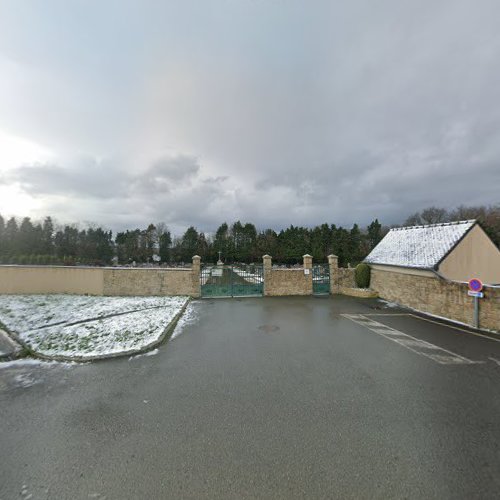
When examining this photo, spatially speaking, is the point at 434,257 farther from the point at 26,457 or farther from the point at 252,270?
the point at 26,457

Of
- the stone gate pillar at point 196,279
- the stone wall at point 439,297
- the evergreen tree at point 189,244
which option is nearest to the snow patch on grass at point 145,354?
the stone gate pillar at point 196,279

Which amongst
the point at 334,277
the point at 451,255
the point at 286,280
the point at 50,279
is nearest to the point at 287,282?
the point at 286,280

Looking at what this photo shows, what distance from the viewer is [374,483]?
8.88 ft

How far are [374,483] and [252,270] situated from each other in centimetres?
1663

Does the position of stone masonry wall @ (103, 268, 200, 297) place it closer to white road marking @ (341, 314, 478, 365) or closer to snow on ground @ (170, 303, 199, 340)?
snow on ground @ (170, 303, 199, 340)

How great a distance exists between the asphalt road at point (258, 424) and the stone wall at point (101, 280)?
8574 millimetres

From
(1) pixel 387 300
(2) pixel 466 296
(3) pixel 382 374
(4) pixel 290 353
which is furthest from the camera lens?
(1) pixel 387 300

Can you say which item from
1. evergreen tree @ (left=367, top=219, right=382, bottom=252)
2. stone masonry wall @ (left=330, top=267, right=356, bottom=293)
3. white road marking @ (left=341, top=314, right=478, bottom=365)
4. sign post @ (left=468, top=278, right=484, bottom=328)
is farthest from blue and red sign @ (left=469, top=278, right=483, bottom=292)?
evergreen tree @ (left=367, top=219, right=382, bottom=252)

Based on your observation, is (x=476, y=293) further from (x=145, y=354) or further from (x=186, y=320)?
(x=145, y=354)

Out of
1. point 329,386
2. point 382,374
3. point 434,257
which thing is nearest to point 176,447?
point 329,386

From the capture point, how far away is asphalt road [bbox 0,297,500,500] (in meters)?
2.73

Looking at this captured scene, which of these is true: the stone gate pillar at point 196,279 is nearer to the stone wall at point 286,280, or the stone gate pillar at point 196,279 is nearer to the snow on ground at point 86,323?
the snow on ground at point 86,323

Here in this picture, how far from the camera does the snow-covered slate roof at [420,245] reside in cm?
1251

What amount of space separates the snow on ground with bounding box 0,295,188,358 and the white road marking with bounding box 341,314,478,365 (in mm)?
7385
